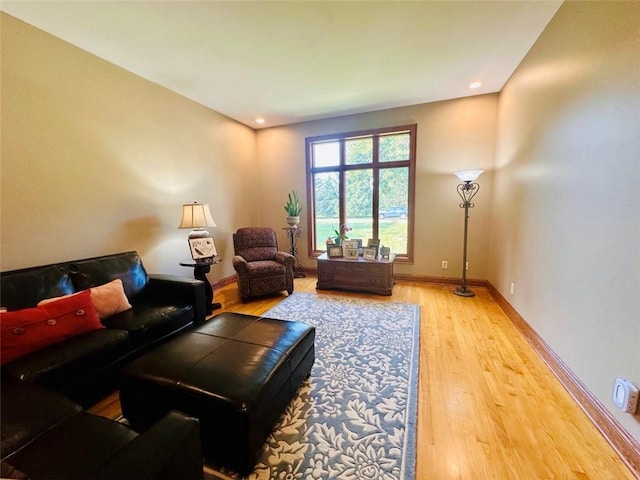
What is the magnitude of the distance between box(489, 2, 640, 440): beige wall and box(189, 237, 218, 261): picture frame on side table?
346 centimetres

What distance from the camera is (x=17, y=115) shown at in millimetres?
1989

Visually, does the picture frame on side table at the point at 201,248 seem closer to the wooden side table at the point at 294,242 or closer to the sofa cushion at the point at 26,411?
the wooden side table at the point at 294,242

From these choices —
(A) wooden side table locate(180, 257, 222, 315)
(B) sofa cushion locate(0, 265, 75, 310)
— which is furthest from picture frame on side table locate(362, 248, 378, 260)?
(B) sofa cushion locate(0, 265, 75, 310)

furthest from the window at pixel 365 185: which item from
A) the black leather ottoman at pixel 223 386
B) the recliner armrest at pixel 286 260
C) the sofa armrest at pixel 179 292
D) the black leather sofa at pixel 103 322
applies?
the black leather ottoman at pixel 223 386

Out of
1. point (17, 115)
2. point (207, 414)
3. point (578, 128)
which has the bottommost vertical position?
point (207, 414)

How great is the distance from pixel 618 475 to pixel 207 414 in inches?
77.3

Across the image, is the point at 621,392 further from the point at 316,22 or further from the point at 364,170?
the point at 364,170

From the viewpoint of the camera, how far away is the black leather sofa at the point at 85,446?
769mm

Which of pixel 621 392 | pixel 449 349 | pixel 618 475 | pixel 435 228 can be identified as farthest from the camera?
pixel 435 228

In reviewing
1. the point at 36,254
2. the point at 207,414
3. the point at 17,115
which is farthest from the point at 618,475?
the point at 17,115

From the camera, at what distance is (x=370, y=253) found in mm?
3838

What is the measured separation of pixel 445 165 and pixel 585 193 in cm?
235

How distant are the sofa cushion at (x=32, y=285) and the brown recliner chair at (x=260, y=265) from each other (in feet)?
5.40

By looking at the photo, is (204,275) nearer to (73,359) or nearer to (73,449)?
(73,359)
